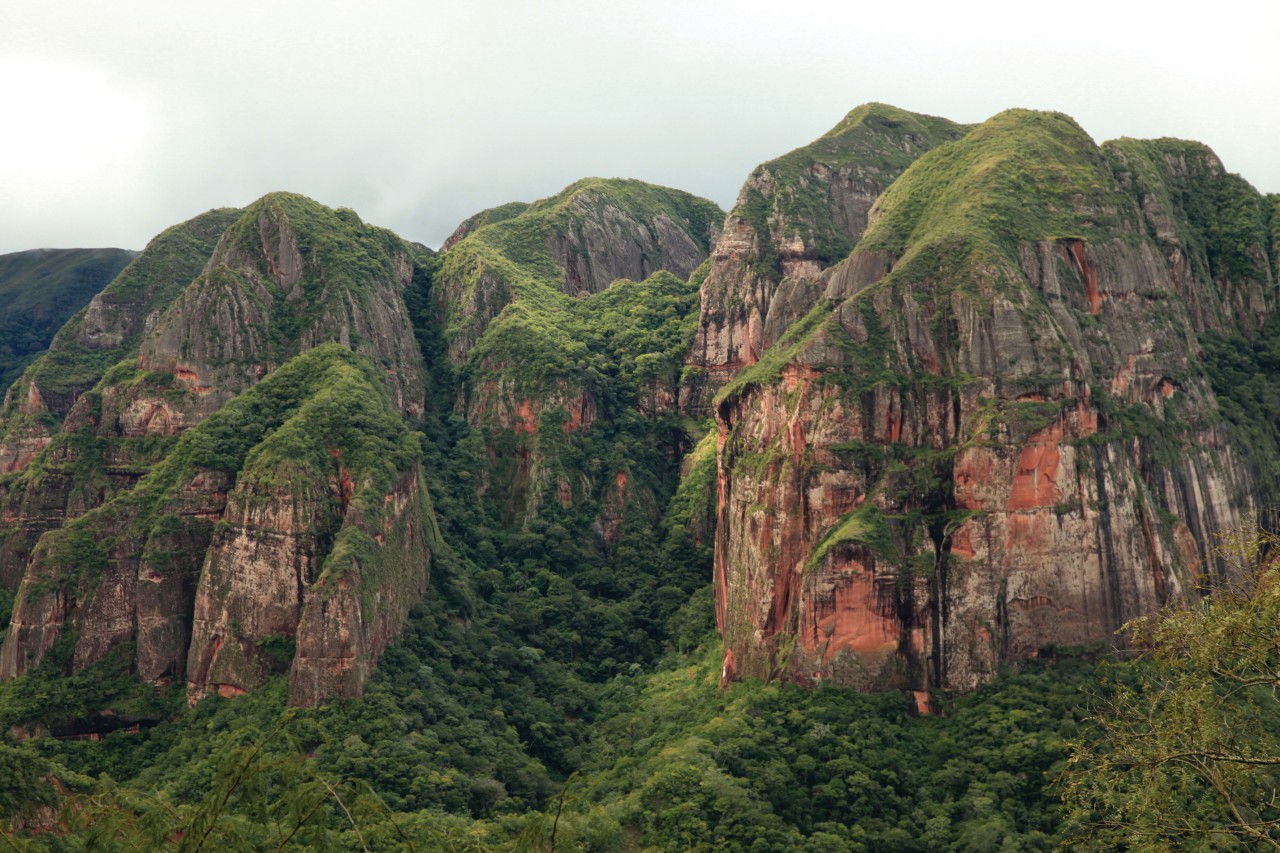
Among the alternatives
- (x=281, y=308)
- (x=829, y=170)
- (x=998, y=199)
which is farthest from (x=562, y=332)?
(x=998, y=199)

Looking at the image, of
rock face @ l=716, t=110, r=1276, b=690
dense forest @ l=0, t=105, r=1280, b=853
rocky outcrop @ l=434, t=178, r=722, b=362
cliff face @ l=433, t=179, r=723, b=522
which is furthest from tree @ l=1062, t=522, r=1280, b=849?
rocky outcrop @ l=434, t=178, r=722, b=362

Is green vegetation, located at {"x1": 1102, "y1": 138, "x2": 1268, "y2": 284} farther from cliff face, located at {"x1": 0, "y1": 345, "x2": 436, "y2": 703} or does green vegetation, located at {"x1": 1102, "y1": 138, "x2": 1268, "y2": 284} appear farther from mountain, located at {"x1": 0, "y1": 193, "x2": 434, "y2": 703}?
cliff face, located at {"x1": 0, "y1": 345, "x2": 436, "y2": 703}

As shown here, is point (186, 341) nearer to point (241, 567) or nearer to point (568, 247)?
point (241, 567)

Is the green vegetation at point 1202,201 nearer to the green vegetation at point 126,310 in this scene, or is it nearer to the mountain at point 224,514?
the mountain at point 224,514

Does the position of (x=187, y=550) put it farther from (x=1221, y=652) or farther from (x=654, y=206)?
(x=654, y=206)

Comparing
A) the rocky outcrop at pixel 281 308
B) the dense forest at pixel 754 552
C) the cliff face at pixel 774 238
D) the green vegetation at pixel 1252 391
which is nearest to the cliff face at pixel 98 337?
the dense forest at pixel 754 552
